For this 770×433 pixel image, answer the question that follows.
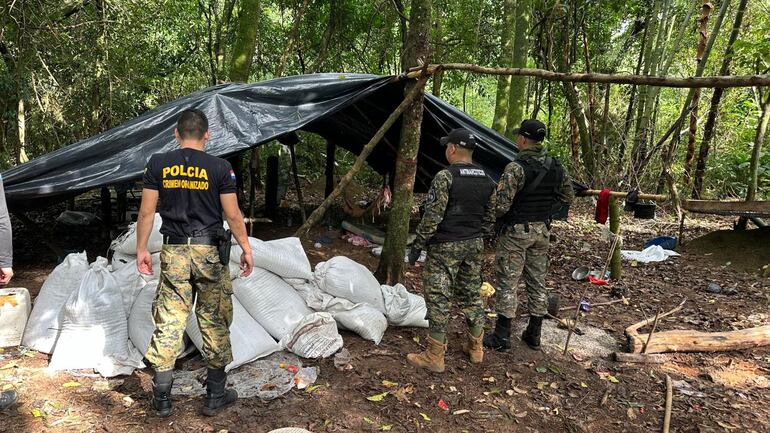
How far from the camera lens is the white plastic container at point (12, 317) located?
2.92 meters

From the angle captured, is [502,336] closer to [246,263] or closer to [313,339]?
[313,339]

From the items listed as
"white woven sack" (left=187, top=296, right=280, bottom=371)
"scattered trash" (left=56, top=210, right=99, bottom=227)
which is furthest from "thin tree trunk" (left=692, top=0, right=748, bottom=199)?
"scattered trash" (left=56, top=210, right=99, bottom=227)

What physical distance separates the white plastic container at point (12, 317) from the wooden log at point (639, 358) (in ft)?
12.8

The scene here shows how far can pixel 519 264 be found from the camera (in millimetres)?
3424

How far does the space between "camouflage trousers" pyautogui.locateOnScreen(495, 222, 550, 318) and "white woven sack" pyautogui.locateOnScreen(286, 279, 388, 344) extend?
2.85 feet

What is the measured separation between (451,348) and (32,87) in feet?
24.6

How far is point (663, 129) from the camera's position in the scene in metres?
12.3

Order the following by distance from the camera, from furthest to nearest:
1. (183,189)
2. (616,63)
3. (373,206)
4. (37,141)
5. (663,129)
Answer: (663,129) < (616,63) < (37,141) < (373,206) < (183,189)

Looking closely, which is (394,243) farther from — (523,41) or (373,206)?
(523,41)

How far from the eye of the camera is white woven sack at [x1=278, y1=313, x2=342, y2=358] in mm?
3051

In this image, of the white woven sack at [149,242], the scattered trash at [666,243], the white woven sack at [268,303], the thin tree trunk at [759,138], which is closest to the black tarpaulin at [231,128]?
the white woven sack at [149,242]

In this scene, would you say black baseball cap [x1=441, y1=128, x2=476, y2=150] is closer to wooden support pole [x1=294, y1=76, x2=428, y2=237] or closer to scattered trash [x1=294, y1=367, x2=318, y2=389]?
wooden support pole [x1=294, y1=76, x2=428, y2=237]

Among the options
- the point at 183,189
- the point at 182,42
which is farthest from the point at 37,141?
the point at 183,189

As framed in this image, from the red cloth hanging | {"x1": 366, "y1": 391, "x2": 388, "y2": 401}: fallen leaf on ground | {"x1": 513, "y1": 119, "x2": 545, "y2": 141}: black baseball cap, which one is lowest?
{"x1": 366, "y1": 391, "x2": 388, "y2": 401}: fallen leaf on ground
